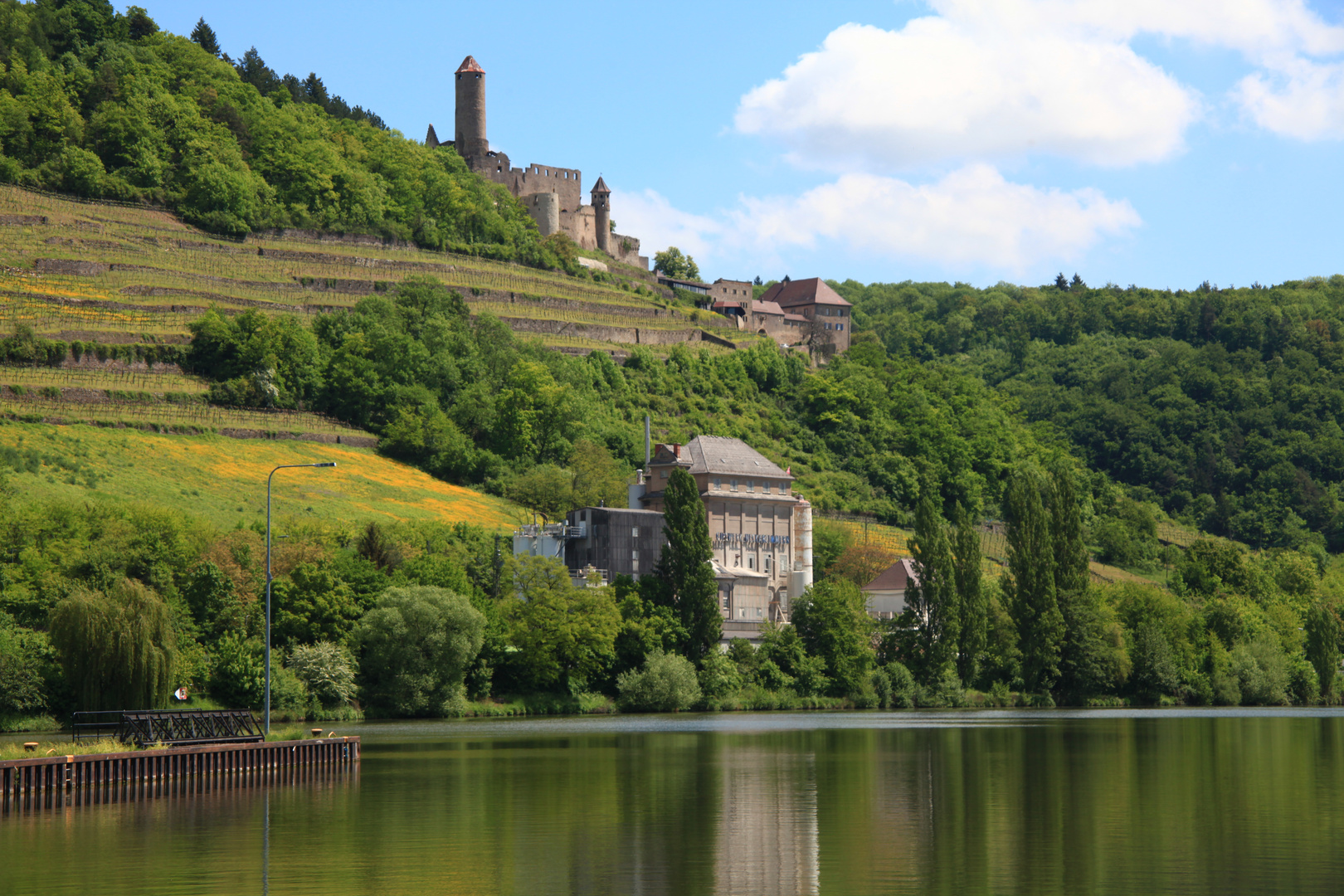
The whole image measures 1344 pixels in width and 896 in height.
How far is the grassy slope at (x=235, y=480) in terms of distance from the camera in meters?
87.0

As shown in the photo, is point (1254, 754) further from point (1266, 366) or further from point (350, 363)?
point (1266, 366)

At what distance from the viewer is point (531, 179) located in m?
195

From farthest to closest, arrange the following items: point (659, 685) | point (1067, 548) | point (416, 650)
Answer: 1. point (1067, 548)
2. point (659, 685)
3. point (416, 650)

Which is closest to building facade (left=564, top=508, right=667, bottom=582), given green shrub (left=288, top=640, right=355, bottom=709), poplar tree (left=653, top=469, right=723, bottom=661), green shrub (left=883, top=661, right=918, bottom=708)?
poplar tree (left=653, top=469, right=723, bottom=661)

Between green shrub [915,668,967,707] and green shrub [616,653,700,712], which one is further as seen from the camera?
green shrub [915,668,967,707]

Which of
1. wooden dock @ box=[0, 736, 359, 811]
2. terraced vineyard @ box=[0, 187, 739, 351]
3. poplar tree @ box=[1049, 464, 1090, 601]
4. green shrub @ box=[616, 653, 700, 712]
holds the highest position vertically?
terraced vineyard @ box=[0, 187, 739, 351]

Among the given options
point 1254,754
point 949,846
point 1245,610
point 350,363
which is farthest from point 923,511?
point 949,846

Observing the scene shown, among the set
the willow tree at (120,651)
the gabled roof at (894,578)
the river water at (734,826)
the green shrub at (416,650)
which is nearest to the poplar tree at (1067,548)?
the gabled roof at (894,578)

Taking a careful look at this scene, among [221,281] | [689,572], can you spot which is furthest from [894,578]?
[221,281]

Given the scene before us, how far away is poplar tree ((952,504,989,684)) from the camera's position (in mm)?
87875

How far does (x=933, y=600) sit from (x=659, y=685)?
18947mm

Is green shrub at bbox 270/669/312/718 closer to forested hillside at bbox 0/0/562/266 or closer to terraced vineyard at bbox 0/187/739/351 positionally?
terraced vineyard at bbox 0/187/739/351

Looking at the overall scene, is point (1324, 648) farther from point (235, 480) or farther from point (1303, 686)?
point (235, 480)

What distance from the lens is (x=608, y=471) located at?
118062 mm
